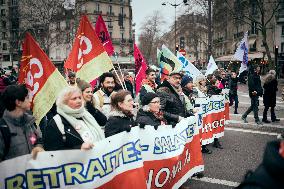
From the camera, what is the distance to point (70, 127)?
3.47 metres

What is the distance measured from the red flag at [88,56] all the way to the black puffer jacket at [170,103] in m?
1.03

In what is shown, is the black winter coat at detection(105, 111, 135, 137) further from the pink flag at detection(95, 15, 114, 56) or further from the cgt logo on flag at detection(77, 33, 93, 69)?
the pink flag at detection(95, 15, 114, 56)

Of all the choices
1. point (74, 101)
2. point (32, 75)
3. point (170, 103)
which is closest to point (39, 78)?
point (32, 75)

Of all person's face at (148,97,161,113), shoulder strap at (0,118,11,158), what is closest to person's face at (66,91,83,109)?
shoulder strap at (0,118,11,158)

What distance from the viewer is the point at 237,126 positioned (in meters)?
10.4

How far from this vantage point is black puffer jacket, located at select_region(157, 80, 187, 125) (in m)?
5.65

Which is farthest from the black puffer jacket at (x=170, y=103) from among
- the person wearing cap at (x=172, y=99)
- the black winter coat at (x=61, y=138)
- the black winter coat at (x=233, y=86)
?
the black winter coat at (x=233, y=86)

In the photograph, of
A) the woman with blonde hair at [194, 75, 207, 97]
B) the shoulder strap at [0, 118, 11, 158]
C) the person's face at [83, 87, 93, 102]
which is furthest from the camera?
the woman with blonde hair at [194, 75, 207, 97]

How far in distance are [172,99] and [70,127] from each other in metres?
2.66

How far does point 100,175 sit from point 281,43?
50.5 meters

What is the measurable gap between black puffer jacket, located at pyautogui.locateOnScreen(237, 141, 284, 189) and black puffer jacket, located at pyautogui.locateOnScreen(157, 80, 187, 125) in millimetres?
3789

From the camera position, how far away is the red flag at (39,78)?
4482 mm

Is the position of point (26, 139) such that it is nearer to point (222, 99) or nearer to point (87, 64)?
point (87, 64)

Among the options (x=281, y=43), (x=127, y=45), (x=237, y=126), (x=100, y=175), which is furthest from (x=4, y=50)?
A: (x=100, y=175)
